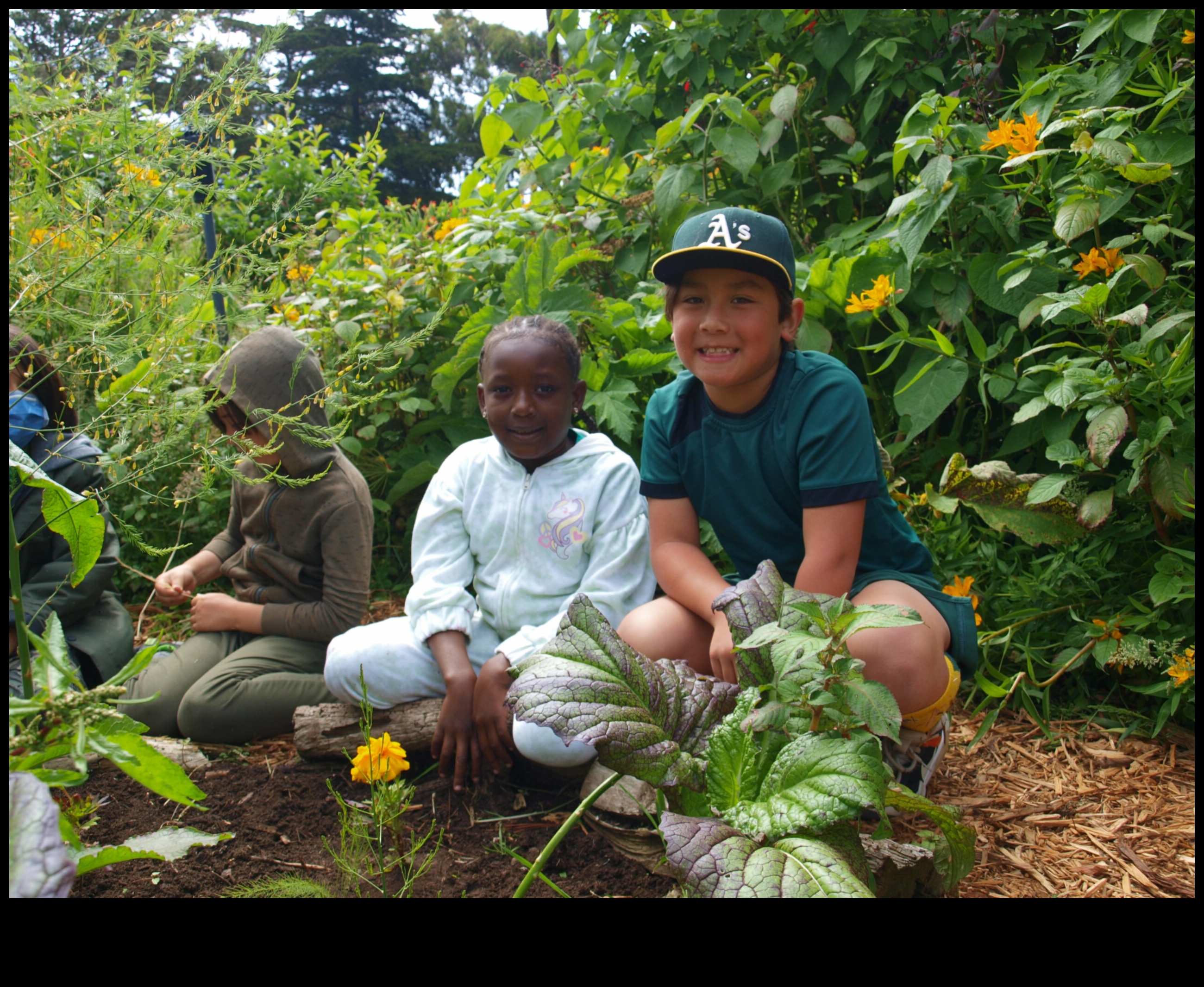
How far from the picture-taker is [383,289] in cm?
317

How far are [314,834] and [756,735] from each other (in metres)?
0.90

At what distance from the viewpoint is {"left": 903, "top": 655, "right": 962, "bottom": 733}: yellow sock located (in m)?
1.70

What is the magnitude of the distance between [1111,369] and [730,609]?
4.06ft

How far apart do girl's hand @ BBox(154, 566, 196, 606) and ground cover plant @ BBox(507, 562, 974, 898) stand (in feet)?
4.01

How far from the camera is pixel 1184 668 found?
1.93m

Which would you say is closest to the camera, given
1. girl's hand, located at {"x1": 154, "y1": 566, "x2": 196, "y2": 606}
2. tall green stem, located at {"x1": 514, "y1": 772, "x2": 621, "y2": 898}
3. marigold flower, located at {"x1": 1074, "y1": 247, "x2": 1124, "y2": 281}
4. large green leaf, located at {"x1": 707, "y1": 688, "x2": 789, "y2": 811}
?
tall green stem, located at {"x1": 514, "y1": 772, "x2": 621, "y2": 898}

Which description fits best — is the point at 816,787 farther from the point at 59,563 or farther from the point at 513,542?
the point at 59,563

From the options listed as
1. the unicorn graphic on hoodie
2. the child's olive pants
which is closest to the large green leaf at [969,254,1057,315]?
the unicorn graphic on hoodie

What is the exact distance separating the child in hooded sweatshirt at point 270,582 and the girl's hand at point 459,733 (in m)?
0.46

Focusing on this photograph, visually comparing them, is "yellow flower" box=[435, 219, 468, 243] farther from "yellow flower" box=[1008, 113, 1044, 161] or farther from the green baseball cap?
"yellow flower" box=[1008, 113, 1044, 161]

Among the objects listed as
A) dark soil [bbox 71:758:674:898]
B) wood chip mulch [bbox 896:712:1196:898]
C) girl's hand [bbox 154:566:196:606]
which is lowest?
wood chip mulch [bbox 896:712:1196:898]

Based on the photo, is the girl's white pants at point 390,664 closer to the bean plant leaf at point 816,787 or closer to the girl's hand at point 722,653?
the girl's hand at point 722,653

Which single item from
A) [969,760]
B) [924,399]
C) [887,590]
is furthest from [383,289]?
[969,760]

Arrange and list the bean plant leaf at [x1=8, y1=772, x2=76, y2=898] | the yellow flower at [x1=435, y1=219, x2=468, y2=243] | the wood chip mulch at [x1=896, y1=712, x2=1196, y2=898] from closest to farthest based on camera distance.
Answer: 1. the bean plant leaf at [x1=8, y1=772, x2=76, y2=898]
2. the wood chip mulch at [x1=896, y1=712, x2=1196, y2=898]
3. the yellow flower at [x1=435, y1=219, x2=468, y2=243]
